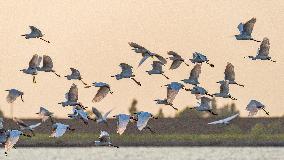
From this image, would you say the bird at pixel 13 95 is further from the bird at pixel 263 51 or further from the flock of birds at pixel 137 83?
the bird at pixel 263 51

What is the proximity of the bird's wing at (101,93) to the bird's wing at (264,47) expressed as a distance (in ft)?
18.8

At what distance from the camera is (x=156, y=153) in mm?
105000

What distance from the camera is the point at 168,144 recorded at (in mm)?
119750

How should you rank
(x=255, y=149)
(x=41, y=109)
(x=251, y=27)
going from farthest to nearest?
(x=255, y=149), (x=41, y=109), (x=251, y=27)

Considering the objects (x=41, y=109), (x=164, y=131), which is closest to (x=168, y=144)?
(x=164, y=131)

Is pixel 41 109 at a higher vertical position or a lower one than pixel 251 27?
lower

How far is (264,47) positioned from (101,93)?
20.3 feet

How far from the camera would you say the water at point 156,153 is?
9419 centimetres

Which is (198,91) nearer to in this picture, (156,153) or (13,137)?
(13,137)

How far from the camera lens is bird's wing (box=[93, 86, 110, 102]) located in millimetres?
39500

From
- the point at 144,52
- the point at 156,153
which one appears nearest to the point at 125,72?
the point at 144,52

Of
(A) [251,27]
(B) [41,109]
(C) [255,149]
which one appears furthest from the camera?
(C) [255,149]

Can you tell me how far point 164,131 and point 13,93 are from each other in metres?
80.1

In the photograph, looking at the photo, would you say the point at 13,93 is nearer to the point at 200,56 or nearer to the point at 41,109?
the point at 41,109
